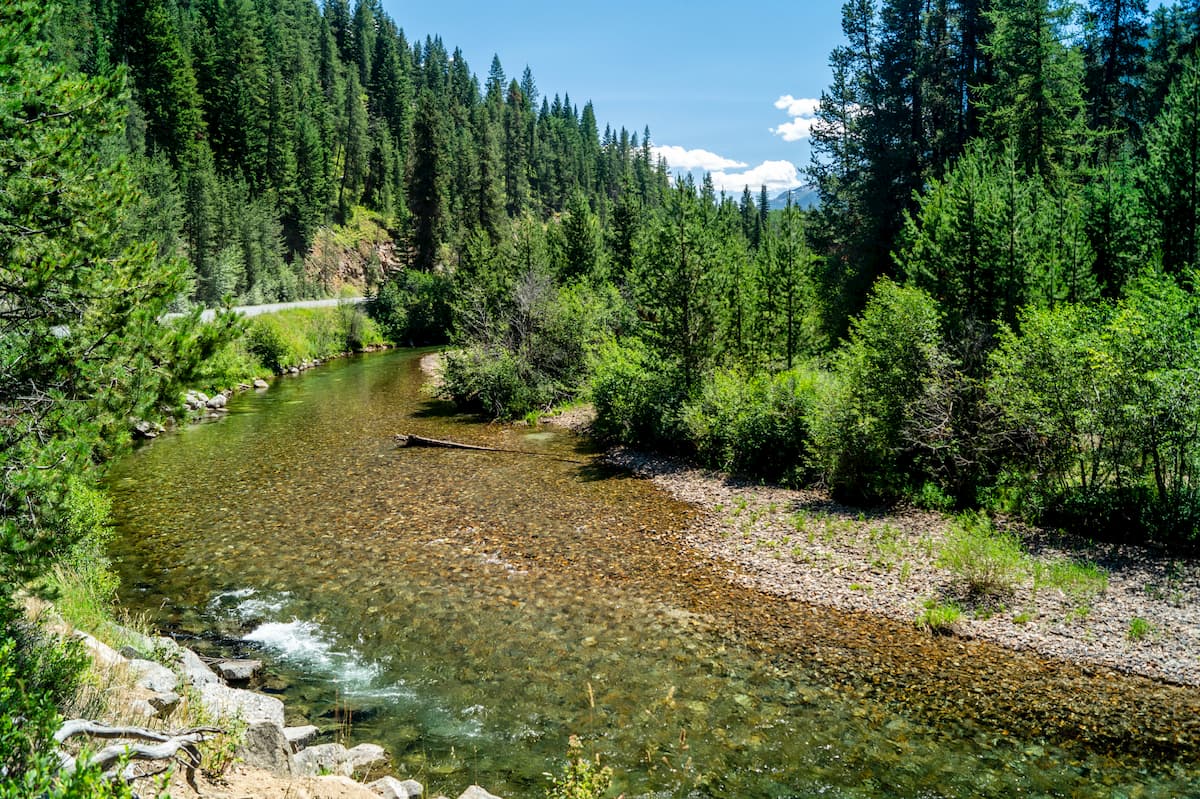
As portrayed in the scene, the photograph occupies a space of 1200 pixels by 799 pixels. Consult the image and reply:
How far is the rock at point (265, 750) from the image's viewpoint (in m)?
6.12

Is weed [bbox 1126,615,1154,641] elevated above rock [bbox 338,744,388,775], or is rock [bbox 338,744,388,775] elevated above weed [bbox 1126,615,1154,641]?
weed [bbox 1126,615,1154,641]

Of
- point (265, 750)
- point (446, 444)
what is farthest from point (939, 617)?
point (446, 444)

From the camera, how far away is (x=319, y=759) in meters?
7.22

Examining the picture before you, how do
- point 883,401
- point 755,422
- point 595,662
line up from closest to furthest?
point 595,662 → point 883,401 → point 755,422

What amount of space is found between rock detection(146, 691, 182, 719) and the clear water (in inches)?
86.6


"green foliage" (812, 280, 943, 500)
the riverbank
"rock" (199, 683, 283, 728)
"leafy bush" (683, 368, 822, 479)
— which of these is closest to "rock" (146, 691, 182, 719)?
"rock" (199, 683, 283, 728)

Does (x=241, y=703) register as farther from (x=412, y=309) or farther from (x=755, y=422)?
(x=412, y=309)

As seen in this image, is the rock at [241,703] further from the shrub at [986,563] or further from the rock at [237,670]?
the shrub at [986,563]

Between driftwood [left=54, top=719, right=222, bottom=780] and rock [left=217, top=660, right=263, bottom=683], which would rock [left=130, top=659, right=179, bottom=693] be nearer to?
rock [left=217, top=660, right=263, bottom=683]

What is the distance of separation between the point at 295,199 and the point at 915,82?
64050 mm

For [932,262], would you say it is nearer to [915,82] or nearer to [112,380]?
[915,82]

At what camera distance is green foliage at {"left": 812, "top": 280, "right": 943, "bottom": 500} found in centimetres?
1661

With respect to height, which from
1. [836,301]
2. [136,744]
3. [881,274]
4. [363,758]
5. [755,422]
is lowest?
[363,758]

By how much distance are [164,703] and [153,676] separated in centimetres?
124
